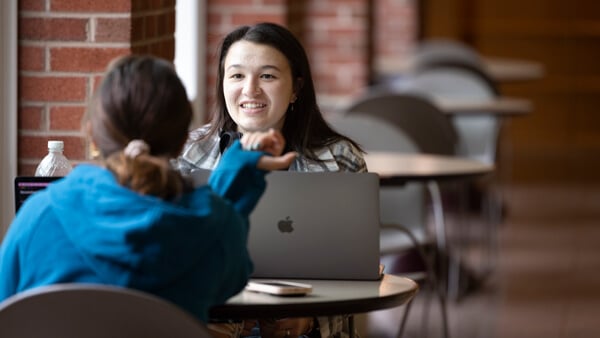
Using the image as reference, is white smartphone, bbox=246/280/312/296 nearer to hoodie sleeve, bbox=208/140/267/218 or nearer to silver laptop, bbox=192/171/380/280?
silver laptop, bbox=192/171/380/280

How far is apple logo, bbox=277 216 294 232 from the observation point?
8.22ft

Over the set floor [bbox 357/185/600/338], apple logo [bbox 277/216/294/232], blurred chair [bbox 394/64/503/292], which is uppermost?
apple logo [bbox 277/216/294/232]

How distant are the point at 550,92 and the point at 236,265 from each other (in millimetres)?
11240

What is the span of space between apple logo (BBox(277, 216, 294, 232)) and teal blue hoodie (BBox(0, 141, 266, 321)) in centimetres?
35

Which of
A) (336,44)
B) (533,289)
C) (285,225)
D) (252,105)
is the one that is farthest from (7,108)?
(336,44)

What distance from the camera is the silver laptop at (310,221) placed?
250cm

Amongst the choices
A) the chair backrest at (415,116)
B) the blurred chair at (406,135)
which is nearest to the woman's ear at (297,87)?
the blurred chair at (406,135)

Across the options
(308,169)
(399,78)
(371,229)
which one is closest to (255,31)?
(308,169)

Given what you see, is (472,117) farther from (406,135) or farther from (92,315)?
(92,315)

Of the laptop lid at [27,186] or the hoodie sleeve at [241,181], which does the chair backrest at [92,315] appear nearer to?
the hoodie sleeve at [241,181]

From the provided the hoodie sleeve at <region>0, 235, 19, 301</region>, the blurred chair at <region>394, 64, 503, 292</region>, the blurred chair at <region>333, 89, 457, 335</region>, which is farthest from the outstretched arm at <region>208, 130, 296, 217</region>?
the blurred chair at <region>394, 64, 503, 292</region>

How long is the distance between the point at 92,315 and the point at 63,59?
1.67 metres

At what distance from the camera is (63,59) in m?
3.42

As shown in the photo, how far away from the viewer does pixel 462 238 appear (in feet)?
24.7
